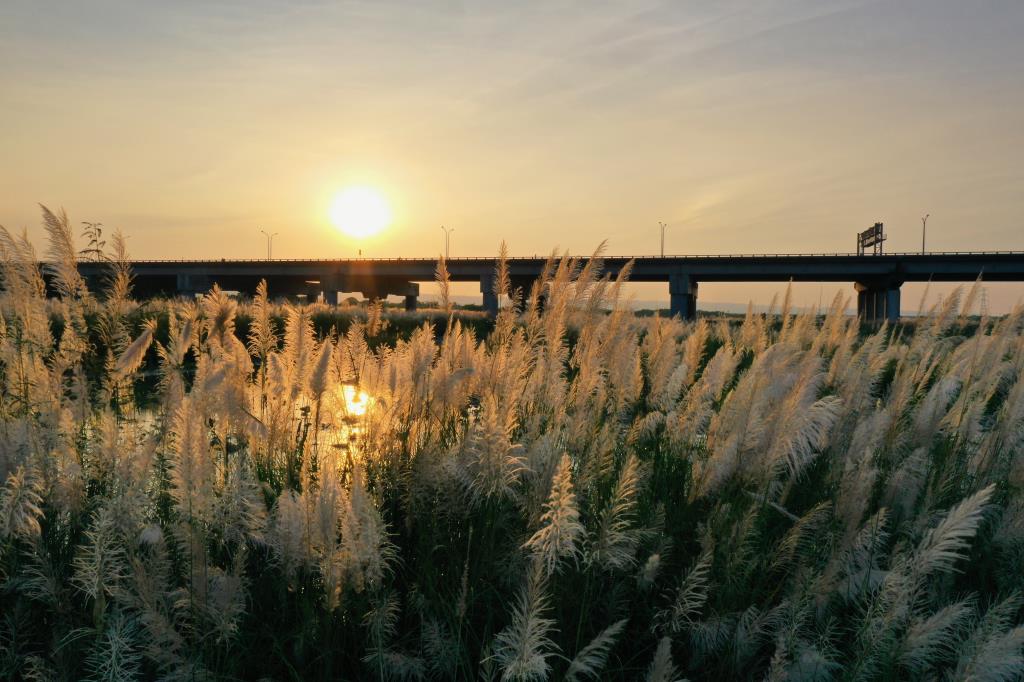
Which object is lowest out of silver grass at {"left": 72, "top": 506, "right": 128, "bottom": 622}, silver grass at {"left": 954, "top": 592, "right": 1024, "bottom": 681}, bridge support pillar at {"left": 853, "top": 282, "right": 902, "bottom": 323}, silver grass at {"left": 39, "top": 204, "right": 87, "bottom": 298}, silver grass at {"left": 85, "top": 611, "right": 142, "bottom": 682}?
bridge support pillar at {"left": 853, "top": 282, "right": 902, "bottom": 323}

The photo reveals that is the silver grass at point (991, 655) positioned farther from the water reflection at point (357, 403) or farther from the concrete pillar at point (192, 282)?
the concrete pillar at point (192, 282)

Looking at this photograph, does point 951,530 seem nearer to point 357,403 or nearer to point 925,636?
point 925,636

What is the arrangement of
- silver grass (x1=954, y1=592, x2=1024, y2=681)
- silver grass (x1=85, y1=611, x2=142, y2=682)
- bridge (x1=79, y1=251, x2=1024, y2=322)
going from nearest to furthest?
silver grass (x1=954, y1=592, x2=1024, y2=681) → silver grass (x1=85, y1=611, x2=142, y2=682) → bridge (x1=79, y1=251, x2=1024, y2=322)

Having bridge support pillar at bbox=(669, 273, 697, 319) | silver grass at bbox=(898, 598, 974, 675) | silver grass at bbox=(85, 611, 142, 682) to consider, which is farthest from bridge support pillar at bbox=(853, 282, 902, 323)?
silver grass at bbox=(85, 611, 142, 682)

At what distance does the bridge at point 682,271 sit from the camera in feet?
186

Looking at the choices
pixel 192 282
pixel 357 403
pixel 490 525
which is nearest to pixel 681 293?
pixel 192 282

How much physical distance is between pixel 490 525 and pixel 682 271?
60728mm

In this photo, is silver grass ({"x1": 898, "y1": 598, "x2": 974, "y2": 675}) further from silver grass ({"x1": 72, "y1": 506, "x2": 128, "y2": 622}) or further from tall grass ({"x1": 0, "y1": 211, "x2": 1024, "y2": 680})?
silver grass ({"x1": 72, "y1": 506, "x2": 128, "y2": 622})

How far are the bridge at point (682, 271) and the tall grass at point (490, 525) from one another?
43772 mm

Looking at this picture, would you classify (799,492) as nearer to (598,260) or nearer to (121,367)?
(598,260)

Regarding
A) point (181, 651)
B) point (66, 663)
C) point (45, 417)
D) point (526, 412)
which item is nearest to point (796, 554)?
point (526, 412)

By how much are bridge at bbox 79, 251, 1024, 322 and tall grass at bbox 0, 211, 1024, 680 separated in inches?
1723

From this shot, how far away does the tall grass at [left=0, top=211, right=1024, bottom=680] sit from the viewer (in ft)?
6.68

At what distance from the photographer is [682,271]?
61.2 m
